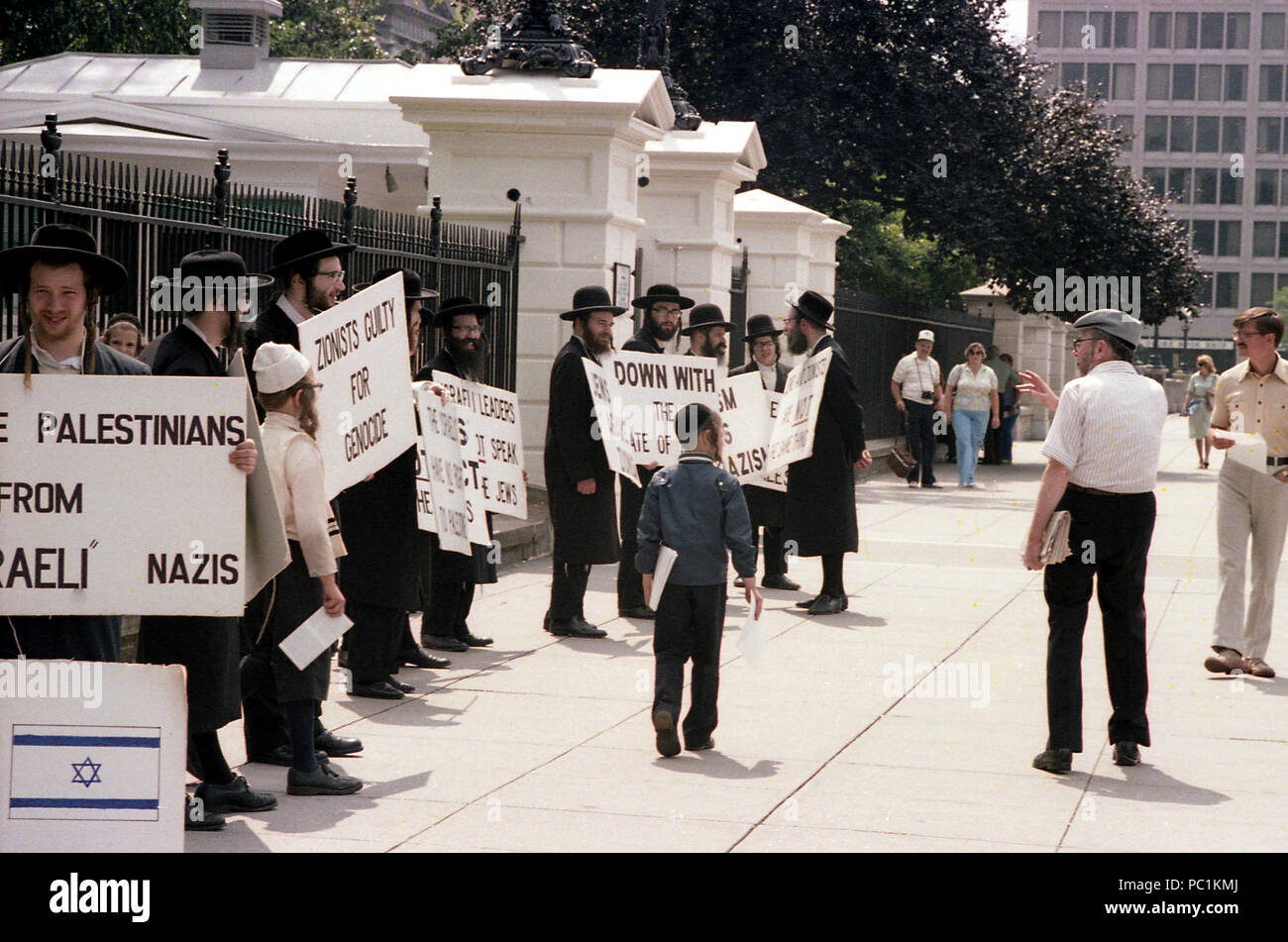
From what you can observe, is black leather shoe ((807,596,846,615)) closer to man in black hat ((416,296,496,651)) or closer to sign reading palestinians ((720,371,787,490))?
sign reading palestinians ((720,371,787,490))

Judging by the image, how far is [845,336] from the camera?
23891mm

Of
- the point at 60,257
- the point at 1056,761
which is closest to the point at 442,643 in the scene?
the point at 1056,761

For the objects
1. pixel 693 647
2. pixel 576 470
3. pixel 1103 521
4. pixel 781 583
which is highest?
pixel 1103 521

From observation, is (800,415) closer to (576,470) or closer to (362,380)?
(576,470)

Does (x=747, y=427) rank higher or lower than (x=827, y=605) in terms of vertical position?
higher

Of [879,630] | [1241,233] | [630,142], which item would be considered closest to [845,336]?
[630,142]

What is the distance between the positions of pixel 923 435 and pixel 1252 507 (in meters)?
12.8

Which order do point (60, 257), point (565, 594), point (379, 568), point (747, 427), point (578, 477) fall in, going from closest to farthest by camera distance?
point (60, 257), point (379, 568), point (565, 594), point (578, 477), point (747, 427)

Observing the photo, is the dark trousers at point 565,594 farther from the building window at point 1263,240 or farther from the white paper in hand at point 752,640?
the building window at point 1263,240

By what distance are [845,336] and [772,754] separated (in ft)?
56.2

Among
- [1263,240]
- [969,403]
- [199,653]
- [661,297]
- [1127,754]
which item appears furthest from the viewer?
[1263,240]

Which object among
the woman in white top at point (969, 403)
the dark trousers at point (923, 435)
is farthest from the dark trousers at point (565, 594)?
the woman in white top at point (969, 403)

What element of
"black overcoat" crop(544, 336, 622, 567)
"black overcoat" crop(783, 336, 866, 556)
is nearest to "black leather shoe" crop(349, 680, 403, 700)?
"black overcoat" crop(544, 336, 622, 567)

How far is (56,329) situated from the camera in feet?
17.1
